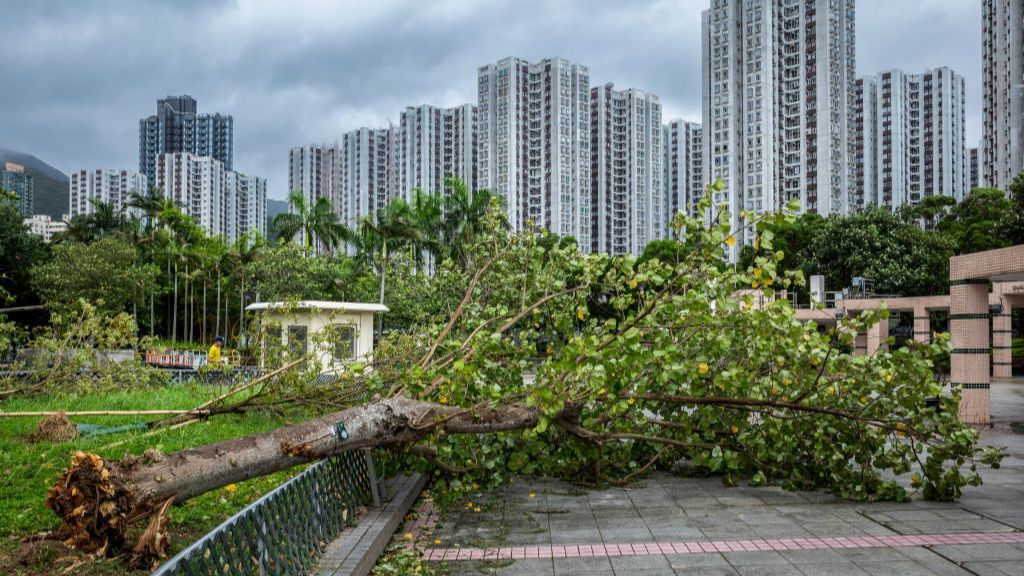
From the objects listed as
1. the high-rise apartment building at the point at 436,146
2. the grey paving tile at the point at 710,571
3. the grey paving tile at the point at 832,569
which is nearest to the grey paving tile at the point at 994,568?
the grey paving tile at the point at 832,569

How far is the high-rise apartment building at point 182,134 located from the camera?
14950 cm

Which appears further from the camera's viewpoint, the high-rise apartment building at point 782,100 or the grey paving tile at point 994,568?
the high-rise apartment building at point 782,100

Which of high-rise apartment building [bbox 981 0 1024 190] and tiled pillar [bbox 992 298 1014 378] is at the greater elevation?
high-rise apartment building [bbox 981 0 1024 190]

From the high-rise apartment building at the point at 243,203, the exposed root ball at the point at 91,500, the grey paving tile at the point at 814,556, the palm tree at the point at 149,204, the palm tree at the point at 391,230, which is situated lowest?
the grey paving tile at the point at 814,556

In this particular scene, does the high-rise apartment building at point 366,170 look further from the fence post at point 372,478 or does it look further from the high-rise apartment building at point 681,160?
the fence post at point 372,478

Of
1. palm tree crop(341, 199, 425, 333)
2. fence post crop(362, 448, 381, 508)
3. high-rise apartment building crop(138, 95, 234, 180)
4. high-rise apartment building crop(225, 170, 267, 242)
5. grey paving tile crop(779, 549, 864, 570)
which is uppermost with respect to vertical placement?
high-rise apartment building crop(138, 95, 234, 180)

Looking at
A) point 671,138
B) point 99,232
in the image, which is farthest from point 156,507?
point 671,138

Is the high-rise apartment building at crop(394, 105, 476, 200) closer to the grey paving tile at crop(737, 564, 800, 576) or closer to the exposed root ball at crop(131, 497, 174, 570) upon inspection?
the grey paving tile at crop(737, 564, 800, 576)

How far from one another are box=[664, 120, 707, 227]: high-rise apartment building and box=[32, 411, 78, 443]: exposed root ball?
263ft

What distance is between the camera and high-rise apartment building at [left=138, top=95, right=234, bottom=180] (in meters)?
150

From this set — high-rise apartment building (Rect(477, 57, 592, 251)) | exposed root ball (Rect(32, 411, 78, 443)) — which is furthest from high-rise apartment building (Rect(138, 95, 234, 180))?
exposed root ball (Rect(32, 411, 78, 443))

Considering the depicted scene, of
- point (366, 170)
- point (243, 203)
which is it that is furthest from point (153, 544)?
point (243, 203)

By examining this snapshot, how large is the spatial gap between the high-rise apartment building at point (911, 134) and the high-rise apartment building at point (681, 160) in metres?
16.3

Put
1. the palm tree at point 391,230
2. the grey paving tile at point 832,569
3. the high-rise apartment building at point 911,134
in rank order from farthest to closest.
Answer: the high-rise apartment building at point 911,134 < the palm tree at point 391,230 < the grey paving tile at point 832,569
